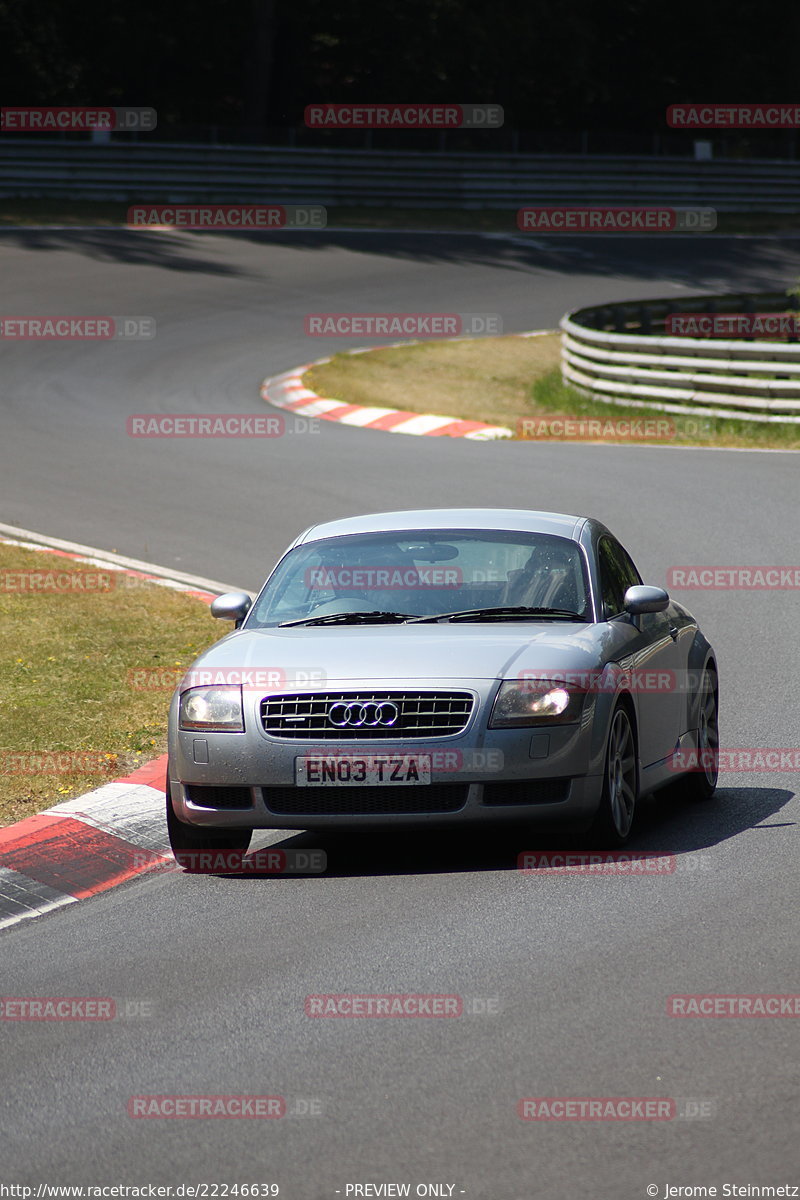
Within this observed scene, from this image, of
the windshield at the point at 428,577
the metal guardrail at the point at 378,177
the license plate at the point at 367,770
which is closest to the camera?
the license plate at the point at 367,770

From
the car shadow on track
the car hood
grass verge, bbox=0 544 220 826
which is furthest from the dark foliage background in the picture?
the car hood

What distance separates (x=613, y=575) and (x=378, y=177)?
37453 mm

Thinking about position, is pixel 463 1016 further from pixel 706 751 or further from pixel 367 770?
pixel 706 751

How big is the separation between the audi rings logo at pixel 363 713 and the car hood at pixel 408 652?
0.38ft

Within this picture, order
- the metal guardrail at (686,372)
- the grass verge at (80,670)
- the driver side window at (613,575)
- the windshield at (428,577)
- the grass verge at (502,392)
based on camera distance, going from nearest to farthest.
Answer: the windshield at (428,577)
the driver side window at (613,575)
the grass verge at (80,670)
the metal guardrail at (686,372)
the grass verge at (502,392)

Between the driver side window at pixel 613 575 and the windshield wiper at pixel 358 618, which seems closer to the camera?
the windshield wiper at pixel 358 618

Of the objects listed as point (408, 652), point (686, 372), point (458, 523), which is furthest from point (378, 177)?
point (408, 652)

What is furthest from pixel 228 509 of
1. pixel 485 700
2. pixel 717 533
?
pixel 485 700

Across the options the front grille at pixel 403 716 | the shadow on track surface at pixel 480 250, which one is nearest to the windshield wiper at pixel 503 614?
the front grille at pixel 403 716

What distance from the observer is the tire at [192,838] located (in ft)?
25.3

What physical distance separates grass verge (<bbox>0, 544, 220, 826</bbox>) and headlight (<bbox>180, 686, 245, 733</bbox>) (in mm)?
1149

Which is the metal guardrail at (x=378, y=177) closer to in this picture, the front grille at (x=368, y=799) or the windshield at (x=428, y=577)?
the windshield at (x=428, y=577)

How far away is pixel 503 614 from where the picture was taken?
821 cm

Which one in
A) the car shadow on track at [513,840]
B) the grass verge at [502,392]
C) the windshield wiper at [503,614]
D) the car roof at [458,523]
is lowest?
the grass verge at [502,392]
